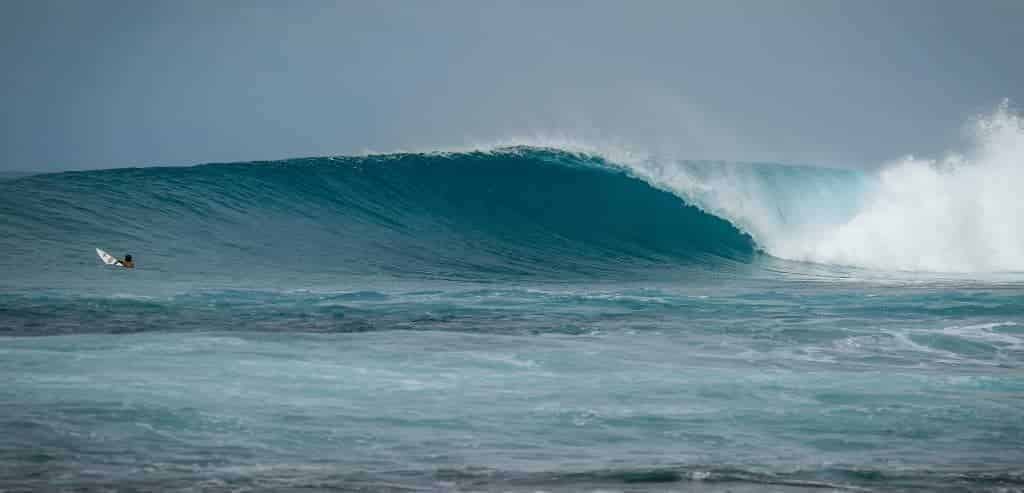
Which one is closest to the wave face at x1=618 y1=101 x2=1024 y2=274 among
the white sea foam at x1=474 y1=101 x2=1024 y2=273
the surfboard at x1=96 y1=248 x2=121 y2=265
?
the white sea foam at x1=474 y1=101 x2=1024 y2=273

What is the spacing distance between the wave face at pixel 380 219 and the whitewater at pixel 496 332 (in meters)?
0.08

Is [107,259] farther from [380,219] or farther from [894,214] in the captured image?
[894,214]

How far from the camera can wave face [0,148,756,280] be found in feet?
60.9

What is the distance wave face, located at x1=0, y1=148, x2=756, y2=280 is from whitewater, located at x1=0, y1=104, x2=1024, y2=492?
83mm

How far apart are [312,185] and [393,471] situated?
1844 cm

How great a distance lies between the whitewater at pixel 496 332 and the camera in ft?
20.1

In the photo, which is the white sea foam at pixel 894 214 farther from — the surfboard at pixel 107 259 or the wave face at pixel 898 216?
the surfboard at pixel 107 259

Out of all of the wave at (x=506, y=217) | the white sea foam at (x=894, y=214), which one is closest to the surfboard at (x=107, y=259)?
the wave at (x=506, y=217)

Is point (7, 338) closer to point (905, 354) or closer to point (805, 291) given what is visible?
point (905, 354)

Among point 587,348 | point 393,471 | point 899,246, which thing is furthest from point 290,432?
point 899,246

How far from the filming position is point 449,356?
9.64 metres

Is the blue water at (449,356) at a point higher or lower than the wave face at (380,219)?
lower

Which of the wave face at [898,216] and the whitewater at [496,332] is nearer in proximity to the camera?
the whitewater at [496,332]

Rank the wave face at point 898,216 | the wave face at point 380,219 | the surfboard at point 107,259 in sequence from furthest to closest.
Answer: the wave face at point 898,216 → the wave face at point 380,219 → the surfboard at point 107,259
